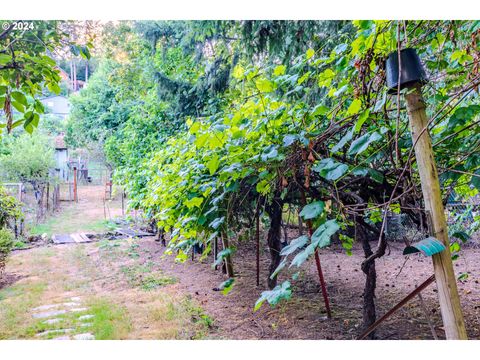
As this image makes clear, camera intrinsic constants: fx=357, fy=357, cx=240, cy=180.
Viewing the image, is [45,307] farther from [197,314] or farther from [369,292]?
[369,292]

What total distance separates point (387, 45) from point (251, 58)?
1455 mm

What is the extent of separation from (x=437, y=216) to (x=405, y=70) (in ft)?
1.08

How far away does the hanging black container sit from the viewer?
798 millimetres

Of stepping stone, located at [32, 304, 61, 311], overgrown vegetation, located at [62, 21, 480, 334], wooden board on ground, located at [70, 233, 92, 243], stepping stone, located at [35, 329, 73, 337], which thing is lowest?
stepping stone, located at [35, 329, 73, 337]

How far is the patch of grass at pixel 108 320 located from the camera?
1.61m

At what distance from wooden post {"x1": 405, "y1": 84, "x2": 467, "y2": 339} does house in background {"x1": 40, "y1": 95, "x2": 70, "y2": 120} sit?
1742 millimetres

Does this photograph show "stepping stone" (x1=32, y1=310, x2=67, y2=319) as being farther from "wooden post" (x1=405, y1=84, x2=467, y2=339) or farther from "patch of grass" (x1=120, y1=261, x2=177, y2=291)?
"wooden post" (x1=405, y1=84, x2=467, y2=339)

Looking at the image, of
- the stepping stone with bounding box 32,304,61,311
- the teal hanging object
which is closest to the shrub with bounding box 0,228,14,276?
the stepping stone with bounding box 32,304,61,311

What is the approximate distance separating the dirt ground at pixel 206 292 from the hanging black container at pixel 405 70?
90 cm

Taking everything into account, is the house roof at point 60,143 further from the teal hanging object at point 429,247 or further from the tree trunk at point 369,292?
the teal hanging object at point 429,247

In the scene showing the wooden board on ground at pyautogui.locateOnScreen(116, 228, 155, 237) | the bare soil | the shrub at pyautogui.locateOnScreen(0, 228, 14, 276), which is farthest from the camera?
the wooden board on ground at pyautogui.locateOnScreen(116, 228, 155, 237)

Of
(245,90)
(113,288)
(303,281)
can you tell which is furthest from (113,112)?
(303,281)
